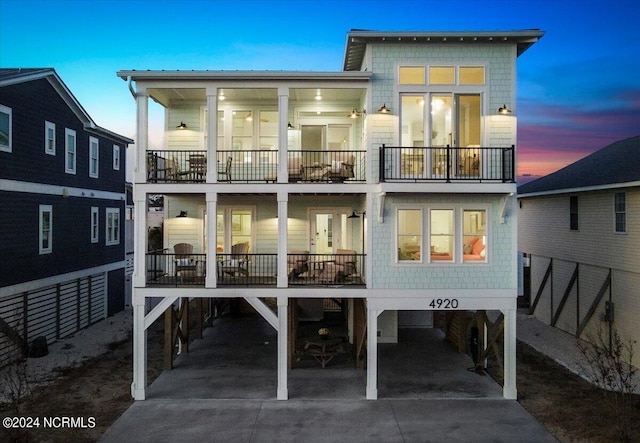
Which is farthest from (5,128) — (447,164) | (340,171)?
(447,164)

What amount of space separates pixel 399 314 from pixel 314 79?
411 inches

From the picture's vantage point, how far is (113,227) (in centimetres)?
2234

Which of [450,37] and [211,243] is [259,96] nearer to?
[211,243]

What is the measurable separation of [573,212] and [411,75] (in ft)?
36.5

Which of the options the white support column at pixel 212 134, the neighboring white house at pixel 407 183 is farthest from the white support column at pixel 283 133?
the white support column at pixel 212 134

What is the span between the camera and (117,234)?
22.8 meters

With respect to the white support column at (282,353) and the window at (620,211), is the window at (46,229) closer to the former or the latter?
the white support column at (282,353)

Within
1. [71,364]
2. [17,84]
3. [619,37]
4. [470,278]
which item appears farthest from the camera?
[619,37]

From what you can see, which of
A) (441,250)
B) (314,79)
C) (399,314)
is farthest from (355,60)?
(399,314)

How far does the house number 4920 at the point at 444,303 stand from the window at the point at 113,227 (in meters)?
16.9

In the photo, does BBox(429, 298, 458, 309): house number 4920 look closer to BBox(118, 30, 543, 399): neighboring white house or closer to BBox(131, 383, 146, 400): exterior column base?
BBox(118, 30, 543, 399): neighboring white house

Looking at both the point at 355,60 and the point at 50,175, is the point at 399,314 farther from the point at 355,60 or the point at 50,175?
the point at 50,175

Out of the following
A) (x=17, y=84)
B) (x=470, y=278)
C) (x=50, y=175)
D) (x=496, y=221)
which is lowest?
(x=470, y=278)

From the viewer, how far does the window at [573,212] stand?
59.2ft
